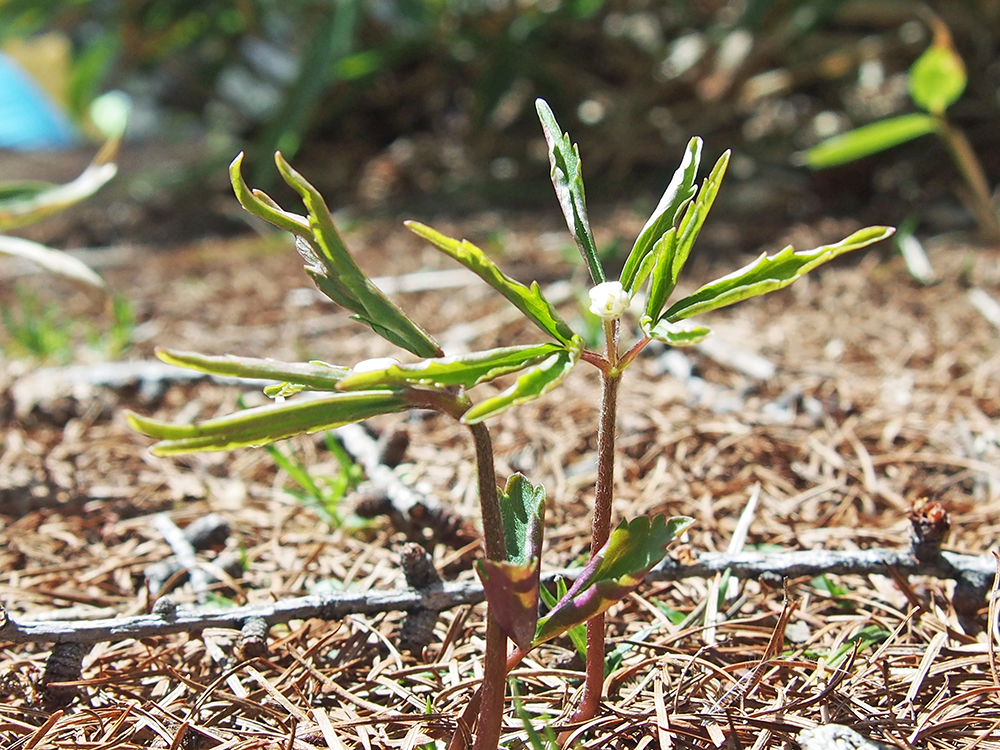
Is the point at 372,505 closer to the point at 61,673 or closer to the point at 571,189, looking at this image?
the point at 61,673

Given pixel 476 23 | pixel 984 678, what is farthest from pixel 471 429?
pixel 476 23

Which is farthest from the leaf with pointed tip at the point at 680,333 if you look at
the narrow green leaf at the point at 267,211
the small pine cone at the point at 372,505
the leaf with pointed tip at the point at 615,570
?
the small pine cone at the point at 372,505

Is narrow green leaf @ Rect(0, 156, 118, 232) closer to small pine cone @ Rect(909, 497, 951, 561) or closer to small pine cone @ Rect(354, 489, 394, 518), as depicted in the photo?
small pine cone @ Rect(354, 489, 394, 518)

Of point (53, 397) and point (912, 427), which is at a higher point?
point (53, 397)

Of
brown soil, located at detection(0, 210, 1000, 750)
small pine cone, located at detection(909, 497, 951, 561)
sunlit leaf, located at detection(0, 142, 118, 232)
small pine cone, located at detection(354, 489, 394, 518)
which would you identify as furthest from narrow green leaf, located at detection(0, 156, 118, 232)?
small pine cone, located at detection(909, 497, 951, 561)

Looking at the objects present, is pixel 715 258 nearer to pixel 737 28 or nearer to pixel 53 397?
pixel 737 28

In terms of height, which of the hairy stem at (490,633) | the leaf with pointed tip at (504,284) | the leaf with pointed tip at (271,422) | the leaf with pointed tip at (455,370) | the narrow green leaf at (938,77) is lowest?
the hairy stem at (490,633)

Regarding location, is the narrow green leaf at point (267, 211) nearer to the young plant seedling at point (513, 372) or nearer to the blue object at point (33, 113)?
the young plant seedling at point (513, 372)

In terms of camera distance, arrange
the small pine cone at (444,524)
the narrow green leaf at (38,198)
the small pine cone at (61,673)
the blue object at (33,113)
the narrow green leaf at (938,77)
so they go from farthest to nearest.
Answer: the blue object at (33,113), the narrow green leaf at (938,77), the narrow green leaf at (38,198), the small pine cone at (444,524), the small pine cone at (61,673)
